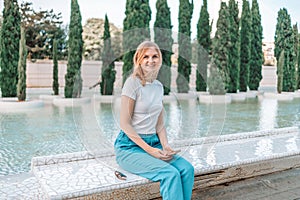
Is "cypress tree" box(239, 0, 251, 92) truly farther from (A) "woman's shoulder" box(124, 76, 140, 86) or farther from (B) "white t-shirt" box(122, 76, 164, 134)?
(A) "woman's shoulder" box(124, 76, 140, 86)

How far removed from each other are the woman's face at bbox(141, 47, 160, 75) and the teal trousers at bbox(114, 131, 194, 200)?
398mm

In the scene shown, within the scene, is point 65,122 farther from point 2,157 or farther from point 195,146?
point 195,146

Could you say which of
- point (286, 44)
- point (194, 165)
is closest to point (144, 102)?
point (194, 165)

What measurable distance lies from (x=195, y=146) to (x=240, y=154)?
15.9 inches

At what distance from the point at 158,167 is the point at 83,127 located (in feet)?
2.84

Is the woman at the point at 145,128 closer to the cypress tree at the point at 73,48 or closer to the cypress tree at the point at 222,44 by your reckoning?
the cypress tree at the point at 73,48

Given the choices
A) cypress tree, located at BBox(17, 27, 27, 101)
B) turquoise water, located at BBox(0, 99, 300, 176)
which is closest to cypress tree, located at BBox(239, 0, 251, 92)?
turquoise water, located at BBox(0, 99, 300, 176)

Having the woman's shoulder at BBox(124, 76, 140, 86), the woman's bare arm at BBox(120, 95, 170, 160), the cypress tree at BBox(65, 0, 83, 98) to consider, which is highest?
the cypress tree at BBox(65, 0, 83, 98)

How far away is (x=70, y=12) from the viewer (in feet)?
32.2

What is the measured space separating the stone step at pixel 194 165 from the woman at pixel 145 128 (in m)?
0.12

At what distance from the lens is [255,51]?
542 inches

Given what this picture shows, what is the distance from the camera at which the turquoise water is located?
103 inches

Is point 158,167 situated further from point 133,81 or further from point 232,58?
point 232,58

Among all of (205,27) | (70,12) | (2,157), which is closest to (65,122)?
(2,157)
